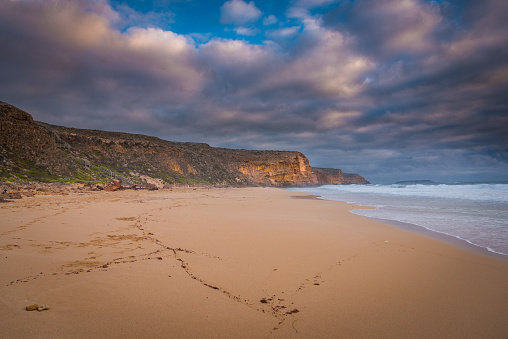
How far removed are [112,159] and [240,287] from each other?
36409mm

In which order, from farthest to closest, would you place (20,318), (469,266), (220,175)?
(220,175)
(469,266)
(20,318)

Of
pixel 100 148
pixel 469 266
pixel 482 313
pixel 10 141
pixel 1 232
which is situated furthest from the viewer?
pixel 100 148

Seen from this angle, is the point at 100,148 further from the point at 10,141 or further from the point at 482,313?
the point at 482,313

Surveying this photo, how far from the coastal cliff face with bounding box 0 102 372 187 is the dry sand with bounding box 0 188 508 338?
17701mm

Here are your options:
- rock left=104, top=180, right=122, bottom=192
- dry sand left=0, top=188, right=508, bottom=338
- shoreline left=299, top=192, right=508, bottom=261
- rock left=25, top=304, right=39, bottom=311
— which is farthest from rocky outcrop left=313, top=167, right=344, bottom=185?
rock left=25, top=304, right=39, bottom=311

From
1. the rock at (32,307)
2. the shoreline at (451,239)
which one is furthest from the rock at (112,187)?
the shoreline at (451,239)

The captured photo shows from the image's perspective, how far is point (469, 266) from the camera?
4414mm

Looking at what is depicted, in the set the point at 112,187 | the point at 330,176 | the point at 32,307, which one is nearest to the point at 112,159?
the point at 112,187

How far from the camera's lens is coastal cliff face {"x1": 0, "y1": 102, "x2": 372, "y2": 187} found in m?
19.0

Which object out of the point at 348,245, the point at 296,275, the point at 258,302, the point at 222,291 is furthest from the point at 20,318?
the point at 348,245

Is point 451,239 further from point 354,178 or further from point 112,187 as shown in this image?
point 354,178

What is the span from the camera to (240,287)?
10.6 ft

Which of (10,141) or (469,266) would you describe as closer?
(469,266)

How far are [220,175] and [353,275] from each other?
50.9 metres
